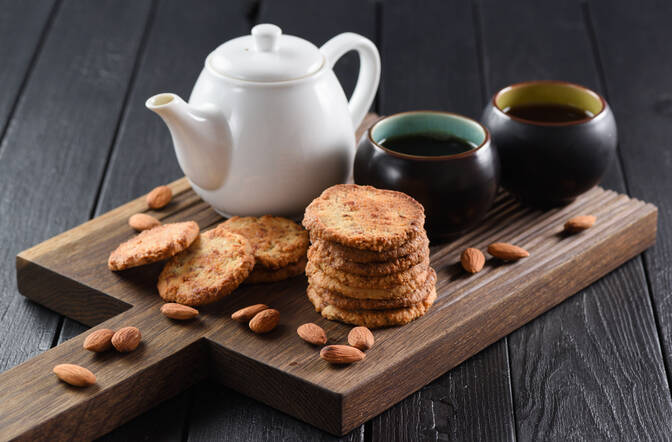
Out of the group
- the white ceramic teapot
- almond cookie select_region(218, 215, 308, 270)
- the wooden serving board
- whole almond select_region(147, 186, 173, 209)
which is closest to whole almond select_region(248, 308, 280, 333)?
the wooden serving board

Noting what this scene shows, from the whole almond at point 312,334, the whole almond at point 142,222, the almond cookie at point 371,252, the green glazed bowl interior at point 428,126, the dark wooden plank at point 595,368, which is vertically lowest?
the dark wooden plank at point 595,368

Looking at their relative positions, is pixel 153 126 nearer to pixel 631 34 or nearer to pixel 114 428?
pixel 114 428

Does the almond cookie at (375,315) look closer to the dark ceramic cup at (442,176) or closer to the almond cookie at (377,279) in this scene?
the almond cookie at (377,279)

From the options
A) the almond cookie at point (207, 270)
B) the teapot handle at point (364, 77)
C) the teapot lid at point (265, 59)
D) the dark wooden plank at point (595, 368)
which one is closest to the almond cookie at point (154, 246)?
the almond cookie at point (207, 270)

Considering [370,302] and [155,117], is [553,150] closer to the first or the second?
[370,302]

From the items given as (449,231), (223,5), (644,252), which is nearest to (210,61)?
(449,231)

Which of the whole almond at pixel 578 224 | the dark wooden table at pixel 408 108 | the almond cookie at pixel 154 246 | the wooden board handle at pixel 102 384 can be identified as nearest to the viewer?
the wooden board handle at pixel 102 384

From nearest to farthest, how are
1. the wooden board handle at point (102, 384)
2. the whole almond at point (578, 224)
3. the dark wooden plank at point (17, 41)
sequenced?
the wooden board handle at point (102, 384), the whole almond at point (578, 224), the dark wooden plank at point (17, 41)

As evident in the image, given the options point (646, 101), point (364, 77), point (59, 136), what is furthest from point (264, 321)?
point (646, 101)
